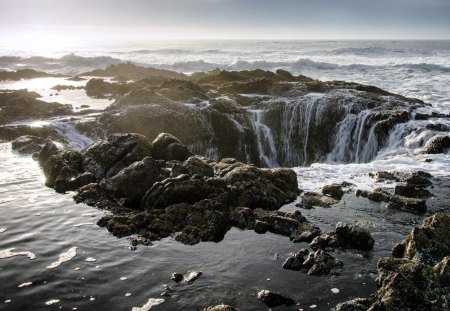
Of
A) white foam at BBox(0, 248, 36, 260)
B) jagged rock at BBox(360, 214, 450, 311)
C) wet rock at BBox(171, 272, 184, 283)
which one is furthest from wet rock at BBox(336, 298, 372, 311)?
white foam at BBox(0, 248, 36, 260)

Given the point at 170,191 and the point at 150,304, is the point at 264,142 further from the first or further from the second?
the point at 150,304

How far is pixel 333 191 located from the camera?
730 inches

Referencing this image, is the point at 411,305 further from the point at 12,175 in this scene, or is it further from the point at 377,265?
the point at 12,175

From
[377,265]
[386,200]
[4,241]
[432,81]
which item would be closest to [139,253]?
[4,241]

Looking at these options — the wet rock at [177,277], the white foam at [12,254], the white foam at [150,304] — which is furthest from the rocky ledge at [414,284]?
the white foam at [12,254]

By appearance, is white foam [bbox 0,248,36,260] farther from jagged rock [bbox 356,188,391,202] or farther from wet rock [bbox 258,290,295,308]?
jagged rock [bbox 356,188,391,202]

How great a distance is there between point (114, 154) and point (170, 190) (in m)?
5.61

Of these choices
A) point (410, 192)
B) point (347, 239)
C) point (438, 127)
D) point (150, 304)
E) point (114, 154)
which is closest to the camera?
point (150, 304)

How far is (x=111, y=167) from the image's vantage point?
20.3m

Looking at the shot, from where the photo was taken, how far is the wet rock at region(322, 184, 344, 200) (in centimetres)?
1838

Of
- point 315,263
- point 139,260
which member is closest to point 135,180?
point 139,260

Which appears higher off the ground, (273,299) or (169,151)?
(169,151)

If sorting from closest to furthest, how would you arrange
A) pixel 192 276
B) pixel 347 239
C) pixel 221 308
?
pixel 221 308, pixel 192 276, pixel 347 239

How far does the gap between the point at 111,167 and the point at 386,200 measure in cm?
1289
